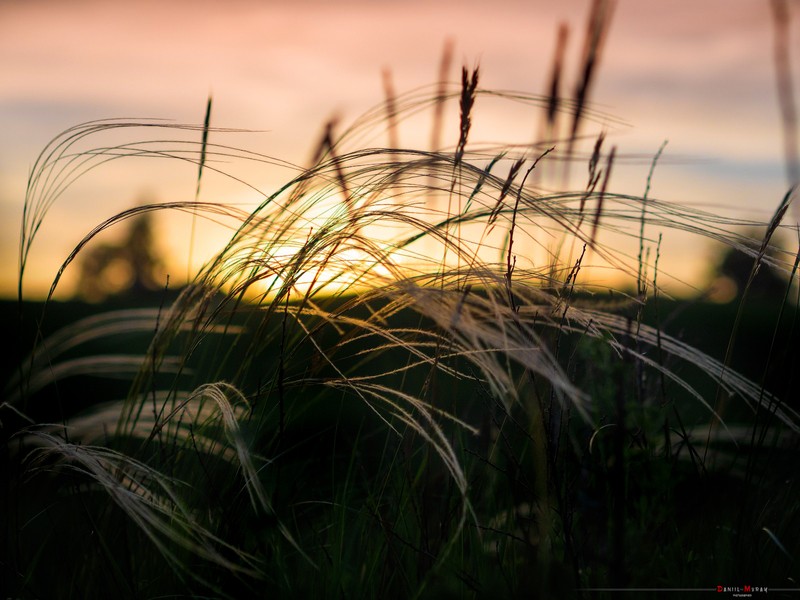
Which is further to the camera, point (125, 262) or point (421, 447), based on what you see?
point (125, 262)

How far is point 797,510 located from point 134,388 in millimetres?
1554

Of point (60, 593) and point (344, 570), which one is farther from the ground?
point (344, 570)

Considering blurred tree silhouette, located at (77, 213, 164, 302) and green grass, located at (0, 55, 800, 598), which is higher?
green grass, located at (0, 55, 800, 598)

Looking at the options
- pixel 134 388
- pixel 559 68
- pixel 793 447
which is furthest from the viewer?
pixel 559 68

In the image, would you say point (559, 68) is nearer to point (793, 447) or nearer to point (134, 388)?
point (793, 447)

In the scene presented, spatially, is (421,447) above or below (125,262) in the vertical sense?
above

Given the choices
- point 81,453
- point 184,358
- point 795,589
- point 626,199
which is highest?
point 626,199

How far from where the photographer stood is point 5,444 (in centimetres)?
143

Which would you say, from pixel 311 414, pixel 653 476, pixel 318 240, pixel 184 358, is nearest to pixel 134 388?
pixel 184 358

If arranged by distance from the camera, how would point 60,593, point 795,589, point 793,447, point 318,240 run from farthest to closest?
point 793,447
point 60,593
point 318,240
point 795,589

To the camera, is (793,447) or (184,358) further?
(793,447)

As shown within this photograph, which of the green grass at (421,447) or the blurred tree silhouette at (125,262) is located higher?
the green grass at (421,447)

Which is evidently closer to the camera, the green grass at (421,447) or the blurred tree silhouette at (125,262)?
the green grass at (421,447)

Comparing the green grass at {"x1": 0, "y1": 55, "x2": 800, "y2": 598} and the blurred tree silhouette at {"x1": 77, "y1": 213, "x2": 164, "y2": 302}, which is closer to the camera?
the green grass at {"x1": 0, "y1": 55, "x2": 800, "y2": 598}
